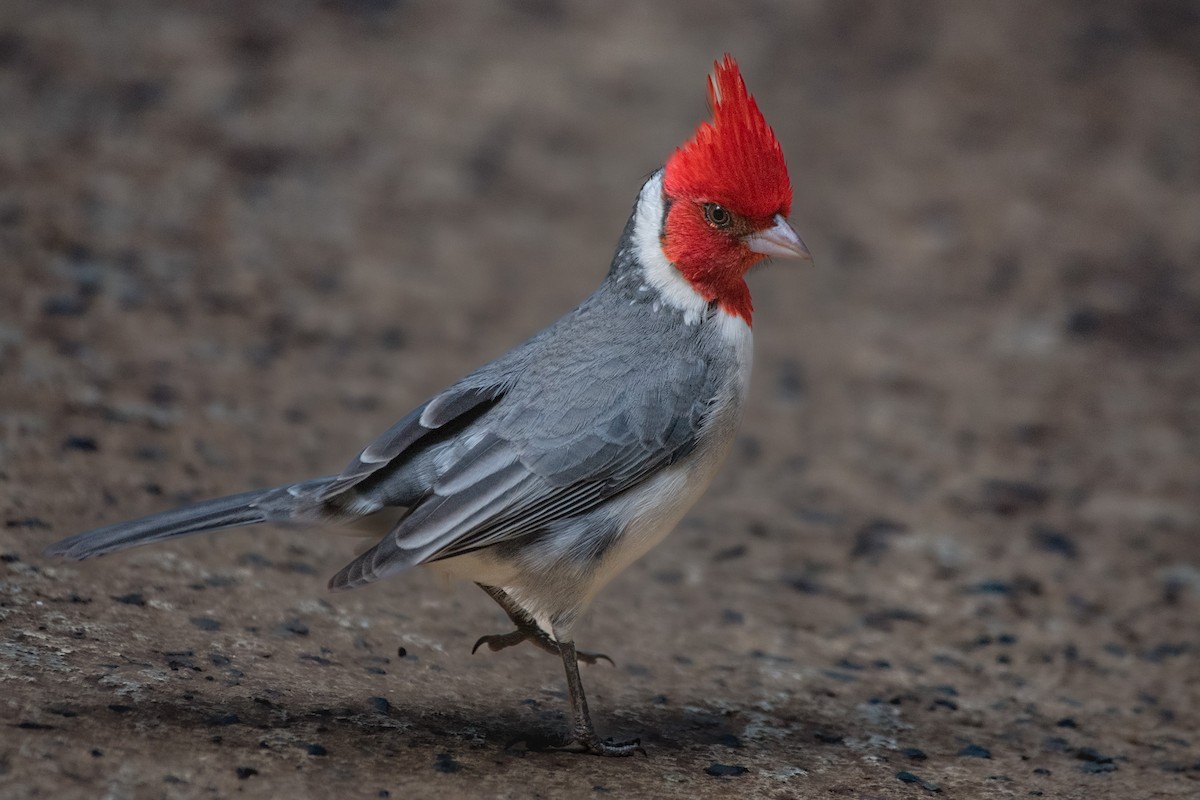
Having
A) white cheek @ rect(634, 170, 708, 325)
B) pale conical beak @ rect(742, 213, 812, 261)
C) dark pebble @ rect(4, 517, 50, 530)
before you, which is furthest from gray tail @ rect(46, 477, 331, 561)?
pale conical beak @ rect(742, 213, 812, 261)

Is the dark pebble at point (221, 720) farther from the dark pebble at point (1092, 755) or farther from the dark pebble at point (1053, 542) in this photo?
the dark pebble at point (1053, 542)

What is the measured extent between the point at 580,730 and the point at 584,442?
756mm

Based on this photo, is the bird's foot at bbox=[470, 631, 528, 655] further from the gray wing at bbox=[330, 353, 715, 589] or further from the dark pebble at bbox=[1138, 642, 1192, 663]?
the dark pebble at bbox=[1138, 642, 1192, 663]

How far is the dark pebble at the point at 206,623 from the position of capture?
366 cm

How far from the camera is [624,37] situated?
26.8 ft

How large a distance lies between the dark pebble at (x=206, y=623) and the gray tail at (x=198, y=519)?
53cm

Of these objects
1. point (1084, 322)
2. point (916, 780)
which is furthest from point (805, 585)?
point (1084, 322)

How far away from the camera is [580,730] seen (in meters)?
3.32

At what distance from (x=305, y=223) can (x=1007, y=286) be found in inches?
146

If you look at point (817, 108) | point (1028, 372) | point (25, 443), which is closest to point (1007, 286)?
point (1028, 372)

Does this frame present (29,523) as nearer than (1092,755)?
No

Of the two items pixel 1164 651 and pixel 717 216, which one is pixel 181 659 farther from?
pixel 1164 651

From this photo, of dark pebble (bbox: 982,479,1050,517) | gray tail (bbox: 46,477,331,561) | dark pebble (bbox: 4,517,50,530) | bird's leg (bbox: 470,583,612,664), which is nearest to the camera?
gray tail (bbox: 46,477,331,561)

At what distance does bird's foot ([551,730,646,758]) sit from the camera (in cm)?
332
